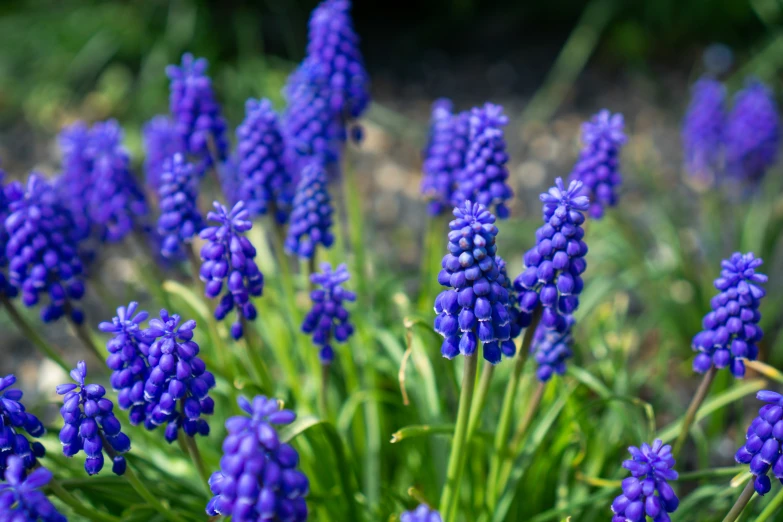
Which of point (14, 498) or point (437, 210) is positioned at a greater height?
point (437, 210)

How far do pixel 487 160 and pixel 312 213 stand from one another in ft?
3.34

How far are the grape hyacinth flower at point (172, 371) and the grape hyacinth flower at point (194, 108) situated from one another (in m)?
1.85

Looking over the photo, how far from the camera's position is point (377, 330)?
4930mm

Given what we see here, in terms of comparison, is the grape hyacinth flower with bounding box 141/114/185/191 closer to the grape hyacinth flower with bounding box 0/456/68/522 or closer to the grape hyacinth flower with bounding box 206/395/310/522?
the grape hyacinth flower with bounding box 0/456/68/522

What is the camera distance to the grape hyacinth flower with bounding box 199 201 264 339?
10.6ft

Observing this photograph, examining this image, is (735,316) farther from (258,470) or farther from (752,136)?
(752,136)

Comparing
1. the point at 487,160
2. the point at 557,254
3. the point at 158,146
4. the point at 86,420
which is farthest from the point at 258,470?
the point at 158,146

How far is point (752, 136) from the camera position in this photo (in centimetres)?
630

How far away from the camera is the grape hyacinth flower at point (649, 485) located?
2723 millimetres

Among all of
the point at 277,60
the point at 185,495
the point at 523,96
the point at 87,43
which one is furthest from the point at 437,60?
the point at 185,495

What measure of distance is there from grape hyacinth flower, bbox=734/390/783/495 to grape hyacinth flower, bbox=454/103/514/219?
1.57 meters

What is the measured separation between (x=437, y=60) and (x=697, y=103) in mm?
5407

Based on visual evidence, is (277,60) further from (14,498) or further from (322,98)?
(14,498)

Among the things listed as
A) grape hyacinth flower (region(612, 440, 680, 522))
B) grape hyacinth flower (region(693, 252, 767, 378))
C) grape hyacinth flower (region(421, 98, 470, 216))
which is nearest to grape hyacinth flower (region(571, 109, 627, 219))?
grape hyacinth flower (region(421, 98, 470, 216))
